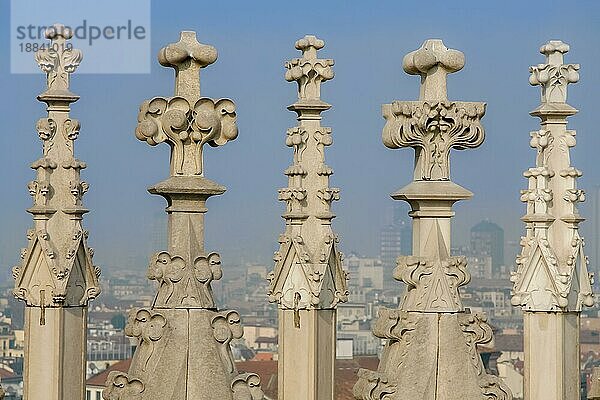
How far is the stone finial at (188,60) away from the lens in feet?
43.7

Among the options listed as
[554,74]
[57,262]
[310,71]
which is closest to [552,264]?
[554,74]

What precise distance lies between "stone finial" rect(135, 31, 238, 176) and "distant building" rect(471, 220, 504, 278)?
593 inches

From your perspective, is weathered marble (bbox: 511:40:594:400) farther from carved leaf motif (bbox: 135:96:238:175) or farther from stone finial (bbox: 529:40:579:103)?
carved leaf motif (bbox: 135:96:238:175)

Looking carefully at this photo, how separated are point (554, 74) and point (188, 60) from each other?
7647mm

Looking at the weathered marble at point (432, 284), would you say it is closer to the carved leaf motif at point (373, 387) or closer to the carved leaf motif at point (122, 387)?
the carved leaf motif at point (373, 387)

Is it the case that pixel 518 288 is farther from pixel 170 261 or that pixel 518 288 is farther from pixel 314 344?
Result: pixel 170 261

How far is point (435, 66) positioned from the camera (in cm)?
1335

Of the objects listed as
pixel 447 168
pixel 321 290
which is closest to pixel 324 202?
pixel 321 290

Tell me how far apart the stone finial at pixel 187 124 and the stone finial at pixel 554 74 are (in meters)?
7.50

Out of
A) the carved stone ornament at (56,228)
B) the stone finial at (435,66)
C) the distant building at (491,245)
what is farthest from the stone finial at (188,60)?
the distant building at (491,245)

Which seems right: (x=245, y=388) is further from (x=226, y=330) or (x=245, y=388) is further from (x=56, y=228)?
(x=56, y=228)

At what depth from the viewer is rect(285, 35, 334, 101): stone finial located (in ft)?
68.5

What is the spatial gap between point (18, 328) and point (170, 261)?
18.9 m

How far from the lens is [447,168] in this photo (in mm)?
13188
